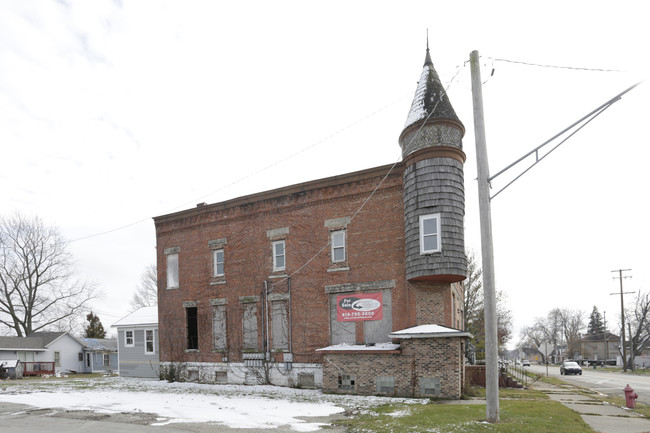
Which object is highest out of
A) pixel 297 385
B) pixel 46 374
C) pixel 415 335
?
pixel 415 335

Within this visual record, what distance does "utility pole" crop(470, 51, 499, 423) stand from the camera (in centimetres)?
1073

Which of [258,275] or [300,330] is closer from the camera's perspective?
[300,330]

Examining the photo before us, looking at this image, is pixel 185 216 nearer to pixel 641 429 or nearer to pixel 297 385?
pixel 297 385

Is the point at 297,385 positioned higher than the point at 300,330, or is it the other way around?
the point at 300,330

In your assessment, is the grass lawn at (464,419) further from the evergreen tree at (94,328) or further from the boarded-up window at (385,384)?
the evergreen tree at (94,328)

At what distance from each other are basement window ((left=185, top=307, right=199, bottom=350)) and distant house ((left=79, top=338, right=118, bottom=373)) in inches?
1168

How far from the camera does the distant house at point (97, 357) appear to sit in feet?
165

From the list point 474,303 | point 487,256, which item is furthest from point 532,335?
point 487,256

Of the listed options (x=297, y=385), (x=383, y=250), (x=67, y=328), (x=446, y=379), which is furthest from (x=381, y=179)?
(x=67, y=328)

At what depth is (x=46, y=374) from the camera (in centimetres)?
4191

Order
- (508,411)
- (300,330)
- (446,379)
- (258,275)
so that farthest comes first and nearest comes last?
(258,275) → (300,330) → (446,379) → (508,411)

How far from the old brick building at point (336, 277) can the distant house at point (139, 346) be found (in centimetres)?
287

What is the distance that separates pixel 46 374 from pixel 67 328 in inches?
804

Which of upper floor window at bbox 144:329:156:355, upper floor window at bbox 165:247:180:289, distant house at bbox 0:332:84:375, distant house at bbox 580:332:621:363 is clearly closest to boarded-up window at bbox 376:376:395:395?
upper floor window at bbox 165:247:180:289
